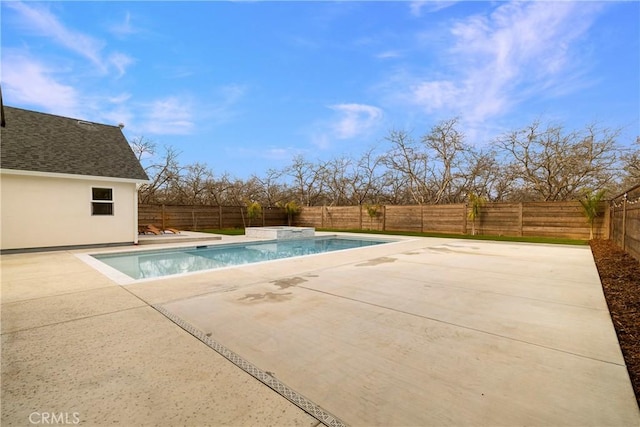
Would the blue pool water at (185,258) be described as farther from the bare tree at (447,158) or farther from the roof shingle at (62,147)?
the bare tree at (447,158)

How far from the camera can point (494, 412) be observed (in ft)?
5.29

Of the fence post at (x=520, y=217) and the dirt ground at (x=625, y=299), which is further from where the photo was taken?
the fence post at (x=520, y=217)

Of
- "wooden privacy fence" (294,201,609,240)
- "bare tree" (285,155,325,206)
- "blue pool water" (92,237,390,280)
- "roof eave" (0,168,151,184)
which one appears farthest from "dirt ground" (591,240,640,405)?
"bare tree" (285,155,325,206)

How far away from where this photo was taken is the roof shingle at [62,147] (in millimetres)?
7965

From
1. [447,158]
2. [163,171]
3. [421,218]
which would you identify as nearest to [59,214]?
[163,171]

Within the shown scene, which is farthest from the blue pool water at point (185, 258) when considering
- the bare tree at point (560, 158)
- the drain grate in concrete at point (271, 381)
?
the bare tree at point (560, 158)

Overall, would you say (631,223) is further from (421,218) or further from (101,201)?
(101,201)

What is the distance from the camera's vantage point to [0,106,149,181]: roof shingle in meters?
7.96

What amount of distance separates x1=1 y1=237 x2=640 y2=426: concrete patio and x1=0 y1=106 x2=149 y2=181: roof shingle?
5.22 metres

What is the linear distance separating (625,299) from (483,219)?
391 inches

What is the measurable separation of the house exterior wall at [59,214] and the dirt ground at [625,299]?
35.8 feet

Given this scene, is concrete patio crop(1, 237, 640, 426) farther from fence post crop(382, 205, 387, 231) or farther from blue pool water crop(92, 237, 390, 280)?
fence post crop(382, 205, 387, 231)

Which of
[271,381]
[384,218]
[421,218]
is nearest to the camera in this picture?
[271,381]

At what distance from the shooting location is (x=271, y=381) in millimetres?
1908
